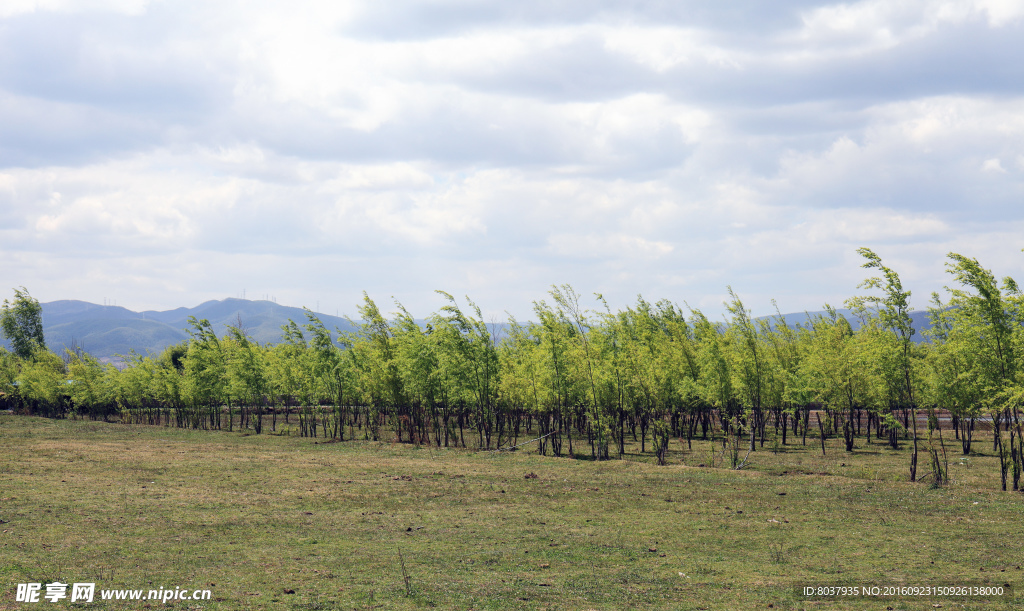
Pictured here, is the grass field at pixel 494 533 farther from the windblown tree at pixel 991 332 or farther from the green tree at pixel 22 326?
the green tree at pixel 22 326

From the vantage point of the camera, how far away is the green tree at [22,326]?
427ft

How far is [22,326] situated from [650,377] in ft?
448

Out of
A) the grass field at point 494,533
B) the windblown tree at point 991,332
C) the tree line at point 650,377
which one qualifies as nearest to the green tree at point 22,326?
the tree line at point 650,377

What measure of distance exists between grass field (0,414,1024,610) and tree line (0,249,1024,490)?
771 cm

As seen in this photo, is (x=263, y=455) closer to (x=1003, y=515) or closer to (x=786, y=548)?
(x=786, y=548)

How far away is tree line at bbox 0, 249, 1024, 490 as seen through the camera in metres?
36.9

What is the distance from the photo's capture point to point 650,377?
58.1 meters

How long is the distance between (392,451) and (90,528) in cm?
3337

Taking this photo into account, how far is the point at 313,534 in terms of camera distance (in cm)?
2338


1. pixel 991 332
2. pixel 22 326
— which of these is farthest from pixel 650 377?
pixel 22 326

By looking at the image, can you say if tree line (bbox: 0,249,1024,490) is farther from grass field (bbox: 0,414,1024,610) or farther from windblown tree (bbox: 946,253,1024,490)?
grass field (bbox: 0,414,1024,610)

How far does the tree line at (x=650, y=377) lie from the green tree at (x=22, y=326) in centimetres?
4830

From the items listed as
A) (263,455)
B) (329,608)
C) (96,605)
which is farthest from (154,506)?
(263,455)

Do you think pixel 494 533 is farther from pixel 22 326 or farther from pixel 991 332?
pixel 22 326
